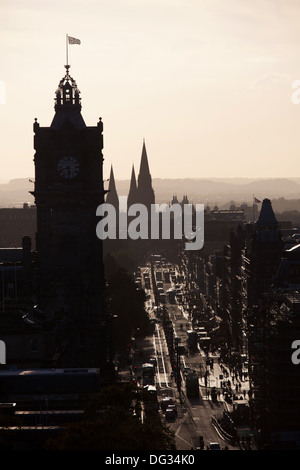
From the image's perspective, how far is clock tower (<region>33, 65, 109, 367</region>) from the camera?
12412 centimetres

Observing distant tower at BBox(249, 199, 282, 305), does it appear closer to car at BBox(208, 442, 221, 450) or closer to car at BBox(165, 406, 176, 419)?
car at BBox(165, 406, 176, 419)

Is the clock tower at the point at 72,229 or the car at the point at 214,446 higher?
the clock tower at the point at 72,229

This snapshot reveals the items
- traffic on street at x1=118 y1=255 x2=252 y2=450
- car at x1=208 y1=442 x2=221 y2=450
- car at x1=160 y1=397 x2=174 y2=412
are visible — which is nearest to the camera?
car at x1=208 y1=442 x2=221 y2=450

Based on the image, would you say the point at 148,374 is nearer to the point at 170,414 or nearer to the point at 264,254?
the point at 170,414

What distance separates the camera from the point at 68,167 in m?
124

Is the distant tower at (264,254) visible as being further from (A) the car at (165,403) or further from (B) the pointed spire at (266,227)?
(A) the car at (165,403)

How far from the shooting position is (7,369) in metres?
105

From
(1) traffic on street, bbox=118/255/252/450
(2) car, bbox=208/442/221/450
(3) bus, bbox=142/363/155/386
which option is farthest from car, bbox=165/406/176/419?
(3) bus, bbox=142/363/155/386

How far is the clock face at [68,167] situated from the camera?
124 m

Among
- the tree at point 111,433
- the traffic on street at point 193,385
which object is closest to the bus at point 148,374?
the traffic on street at point 193,385

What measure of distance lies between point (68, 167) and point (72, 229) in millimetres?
6773

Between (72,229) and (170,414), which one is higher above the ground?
(72,229)

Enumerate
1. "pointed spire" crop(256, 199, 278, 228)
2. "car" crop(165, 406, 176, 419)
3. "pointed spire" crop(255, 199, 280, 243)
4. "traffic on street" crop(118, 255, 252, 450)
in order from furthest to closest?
"pointed spire" crop(256, 199, 278, 228) < "pointed spire" crop(255, 199, 280, 243) < "car" crop(165, 406, 176, 419) < "traffic on street" crop(118, 255, 252, 450)

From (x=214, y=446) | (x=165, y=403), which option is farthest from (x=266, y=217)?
(x=214, y=446)
